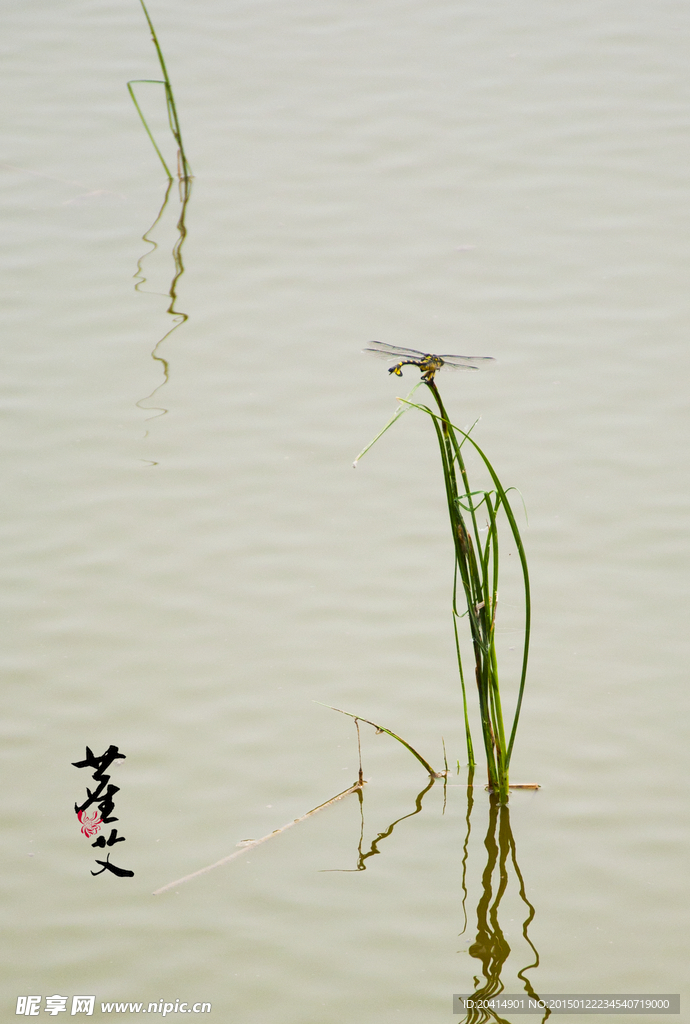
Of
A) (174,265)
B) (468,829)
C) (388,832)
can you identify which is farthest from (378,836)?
(174,265)

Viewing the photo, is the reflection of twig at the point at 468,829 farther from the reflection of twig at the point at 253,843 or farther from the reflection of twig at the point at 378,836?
the reflection of twig at the point at 253,843

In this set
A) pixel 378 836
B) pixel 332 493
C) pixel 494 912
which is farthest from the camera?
pixel 332 493

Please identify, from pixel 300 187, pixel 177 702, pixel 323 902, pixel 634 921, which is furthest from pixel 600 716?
pixel 300 187

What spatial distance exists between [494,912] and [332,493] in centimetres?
121

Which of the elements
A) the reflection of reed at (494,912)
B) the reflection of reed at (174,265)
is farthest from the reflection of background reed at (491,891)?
the reflection of reed at (174,265)

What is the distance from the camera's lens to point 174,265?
373cm

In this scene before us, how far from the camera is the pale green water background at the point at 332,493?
6.41 ft

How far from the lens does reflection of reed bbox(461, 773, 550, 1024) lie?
1.83m

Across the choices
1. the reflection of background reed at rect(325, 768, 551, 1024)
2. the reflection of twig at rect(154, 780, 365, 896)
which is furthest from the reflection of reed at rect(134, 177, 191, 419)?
the reflection of background reed at rect(325, 768, 551, 1024)

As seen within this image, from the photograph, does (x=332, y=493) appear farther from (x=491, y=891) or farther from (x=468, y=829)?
(x=491, y=891)

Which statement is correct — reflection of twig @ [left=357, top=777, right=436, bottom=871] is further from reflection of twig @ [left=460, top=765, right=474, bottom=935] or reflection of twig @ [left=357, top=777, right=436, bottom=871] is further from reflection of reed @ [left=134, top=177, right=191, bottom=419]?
reflection of reed @ [left=134, top=177, right=191, bottom=419]

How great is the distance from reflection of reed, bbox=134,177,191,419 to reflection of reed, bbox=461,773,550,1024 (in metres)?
1.60

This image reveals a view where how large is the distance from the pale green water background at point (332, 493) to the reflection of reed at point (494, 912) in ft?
0.07

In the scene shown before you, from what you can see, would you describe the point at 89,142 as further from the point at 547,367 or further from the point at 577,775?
the point at 577,775
